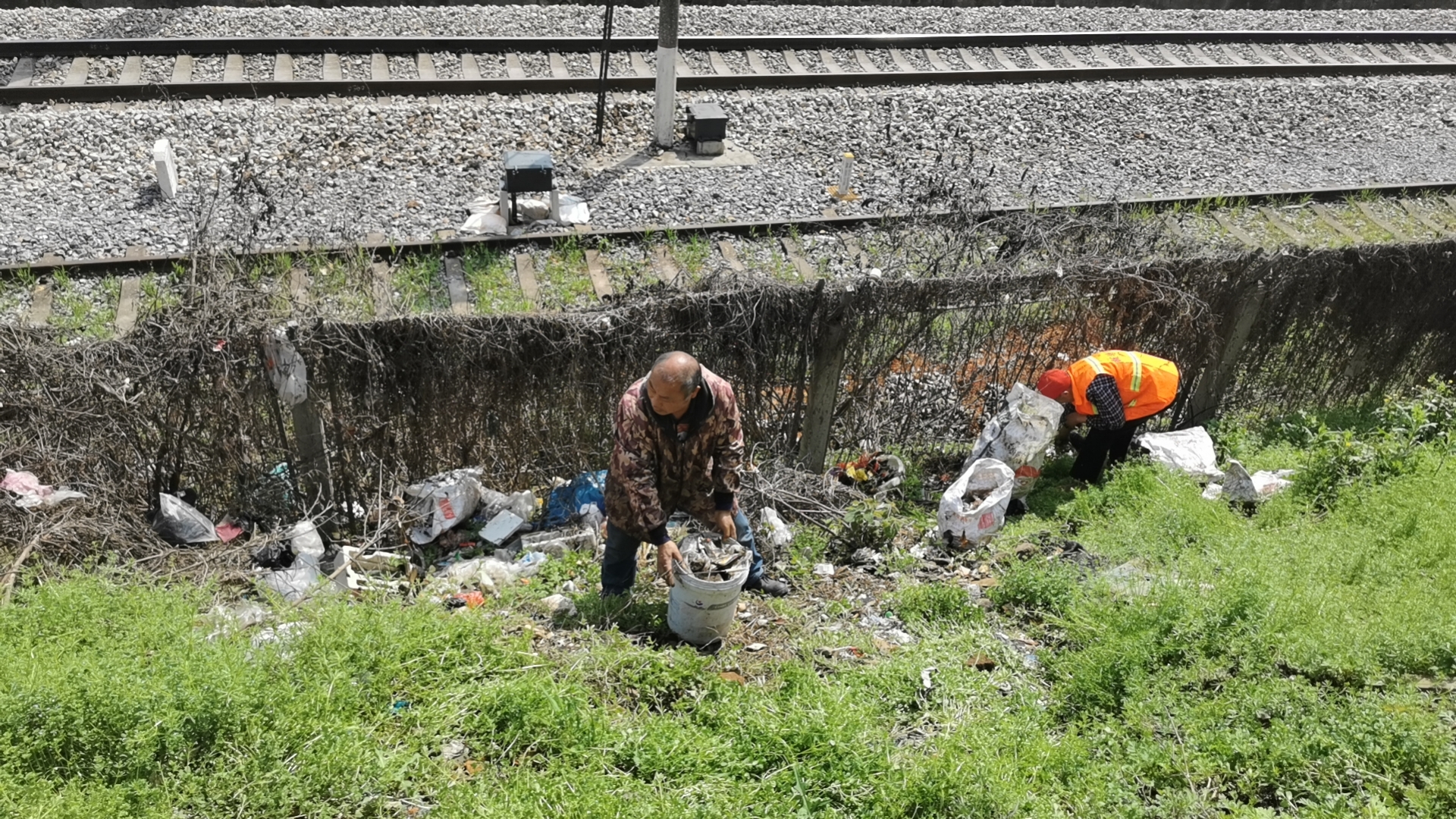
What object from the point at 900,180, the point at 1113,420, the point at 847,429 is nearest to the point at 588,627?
the point at 847,429

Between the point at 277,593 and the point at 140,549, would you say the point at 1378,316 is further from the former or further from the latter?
the point at 140,549

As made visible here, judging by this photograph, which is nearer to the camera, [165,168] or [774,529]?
[774,529]

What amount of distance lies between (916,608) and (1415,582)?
2639 mm

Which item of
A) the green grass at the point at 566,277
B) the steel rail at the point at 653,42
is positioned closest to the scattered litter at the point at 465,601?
the green grass at the point at 566,277

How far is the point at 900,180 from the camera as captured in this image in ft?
33.0

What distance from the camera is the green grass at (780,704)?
4.09 meters

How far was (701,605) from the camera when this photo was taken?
198 inches

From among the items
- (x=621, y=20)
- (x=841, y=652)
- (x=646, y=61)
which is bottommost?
(x=841, y=652)

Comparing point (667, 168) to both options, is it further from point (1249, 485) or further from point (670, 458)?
point (1249, 485)

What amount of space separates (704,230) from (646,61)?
3954 millimetres

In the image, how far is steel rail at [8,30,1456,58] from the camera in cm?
1111

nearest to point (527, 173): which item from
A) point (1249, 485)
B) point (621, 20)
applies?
point (621, 20)

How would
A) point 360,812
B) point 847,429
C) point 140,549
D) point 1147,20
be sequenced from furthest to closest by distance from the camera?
1. point 1147,20
2. point 847,429
3. point 140,549
4. point 360,812

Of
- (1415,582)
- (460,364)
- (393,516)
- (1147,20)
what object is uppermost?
(1147,20)
